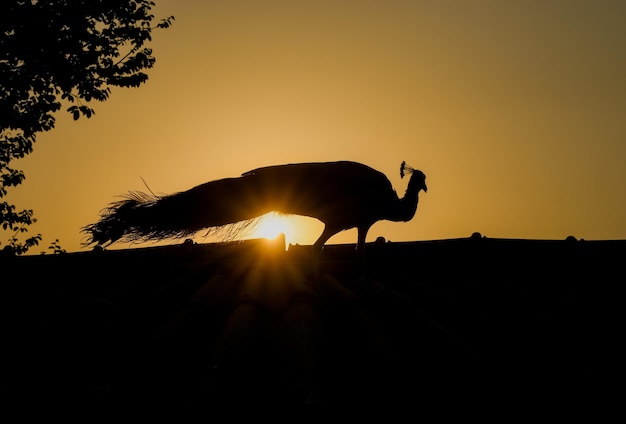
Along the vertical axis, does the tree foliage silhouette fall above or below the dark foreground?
above

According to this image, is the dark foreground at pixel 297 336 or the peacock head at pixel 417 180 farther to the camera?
the peacock head at pixel 417 180

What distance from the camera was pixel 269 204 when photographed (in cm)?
906

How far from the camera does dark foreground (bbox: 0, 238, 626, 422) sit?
15.4ft

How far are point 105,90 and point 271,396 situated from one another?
11.9 meters

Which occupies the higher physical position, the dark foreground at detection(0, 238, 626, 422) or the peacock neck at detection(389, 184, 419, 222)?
the peacock neck at detection(389, 184, 419, 222)

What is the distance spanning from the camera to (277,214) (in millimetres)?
9188

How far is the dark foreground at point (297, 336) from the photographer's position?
4680 millimetres

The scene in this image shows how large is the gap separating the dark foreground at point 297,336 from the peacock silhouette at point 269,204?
Result: 0.39m

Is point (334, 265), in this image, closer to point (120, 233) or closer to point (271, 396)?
point (120, 233)

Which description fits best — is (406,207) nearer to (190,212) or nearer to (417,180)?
(417,180)

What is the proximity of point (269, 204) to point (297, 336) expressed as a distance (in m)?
3.71

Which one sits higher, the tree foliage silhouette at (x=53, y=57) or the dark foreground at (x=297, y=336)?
the tree foliage silhouette at (x=53, y=57)

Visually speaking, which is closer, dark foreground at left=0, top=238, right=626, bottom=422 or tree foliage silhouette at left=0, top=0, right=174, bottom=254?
dark foreground at left=0, top=238, right=626, bottom=422

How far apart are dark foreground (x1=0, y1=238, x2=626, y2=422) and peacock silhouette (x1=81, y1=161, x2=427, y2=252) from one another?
0.39 meters
